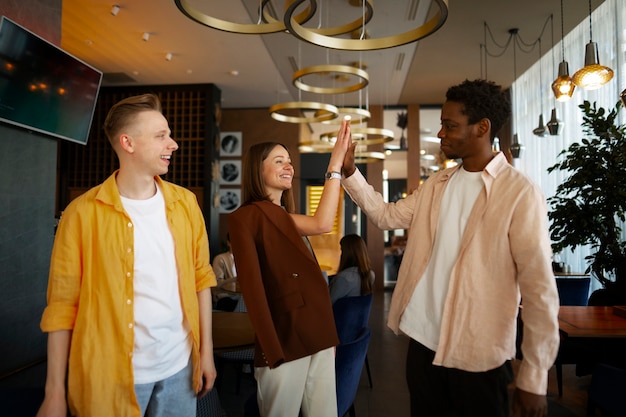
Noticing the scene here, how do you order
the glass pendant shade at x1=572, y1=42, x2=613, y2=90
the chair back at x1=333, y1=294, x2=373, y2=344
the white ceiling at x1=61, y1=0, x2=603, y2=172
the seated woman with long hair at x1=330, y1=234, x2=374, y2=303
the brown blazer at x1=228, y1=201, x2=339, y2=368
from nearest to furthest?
1. the brown blazer at x1=228, y1=201, x2=339, y2=368
2. the chair back at x1=333, y1=294, x2=373, y2=344
3. the seated woman with long hair at x1=330, y1=234, x2=374, y2=303
4. the glass pendant shade at x1=572, y1=42, x2=613, y2=90
5. the white ceiling at x1=61, y1=0, x2=603, y2=172

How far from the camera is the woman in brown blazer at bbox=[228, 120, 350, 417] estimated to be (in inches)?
64.3

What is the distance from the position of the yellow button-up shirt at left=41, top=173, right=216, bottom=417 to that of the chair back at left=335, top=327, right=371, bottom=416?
98cm

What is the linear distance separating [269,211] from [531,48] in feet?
21.2

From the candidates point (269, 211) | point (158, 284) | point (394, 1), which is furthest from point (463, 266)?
point (394, 1)

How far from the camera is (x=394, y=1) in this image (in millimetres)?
5164

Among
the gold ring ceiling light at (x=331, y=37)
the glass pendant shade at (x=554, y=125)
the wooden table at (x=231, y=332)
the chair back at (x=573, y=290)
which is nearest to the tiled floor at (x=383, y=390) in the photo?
the wooden table at (x=231, y=332)

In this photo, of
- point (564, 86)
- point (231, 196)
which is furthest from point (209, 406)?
point (231, 196)

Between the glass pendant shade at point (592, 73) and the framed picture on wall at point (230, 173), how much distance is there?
755cm

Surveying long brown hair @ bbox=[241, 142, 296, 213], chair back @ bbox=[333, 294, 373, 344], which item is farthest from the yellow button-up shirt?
chair back @ bbox=[333, 294, 373, 344]

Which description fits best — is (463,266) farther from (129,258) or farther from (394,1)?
(394,1)

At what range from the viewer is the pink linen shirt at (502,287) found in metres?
1.30

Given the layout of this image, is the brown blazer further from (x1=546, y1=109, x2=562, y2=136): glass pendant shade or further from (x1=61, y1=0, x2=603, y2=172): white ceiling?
(x1=546, y1=109, x2=562, y2=136): glass pendant shade

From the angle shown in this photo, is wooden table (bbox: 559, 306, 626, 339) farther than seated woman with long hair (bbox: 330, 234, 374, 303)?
No

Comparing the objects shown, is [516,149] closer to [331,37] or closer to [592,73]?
[592,73]
